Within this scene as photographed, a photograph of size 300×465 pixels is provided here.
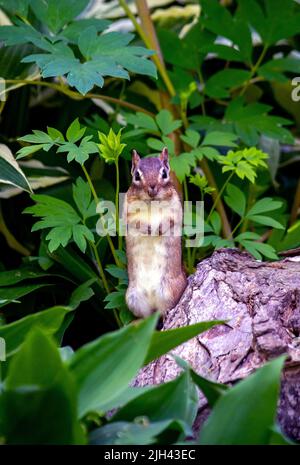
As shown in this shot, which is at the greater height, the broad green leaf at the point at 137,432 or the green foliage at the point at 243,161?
the green foliage at the point at 243,161

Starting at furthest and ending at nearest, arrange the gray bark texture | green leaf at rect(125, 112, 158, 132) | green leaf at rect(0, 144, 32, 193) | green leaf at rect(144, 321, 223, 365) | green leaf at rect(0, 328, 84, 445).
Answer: green leaf at rect(125, 112, 158, 132) → green leaf at rect(0, 144, 32, 193) → the gray bark texture → green leaf at rect(144, 321, 223, 365) → green leaf at rect(0, 328, 84, 445)

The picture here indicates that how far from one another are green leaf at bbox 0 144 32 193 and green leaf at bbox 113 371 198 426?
105cm

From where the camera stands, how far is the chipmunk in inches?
82.6

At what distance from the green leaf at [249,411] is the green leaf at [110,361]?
17 cm

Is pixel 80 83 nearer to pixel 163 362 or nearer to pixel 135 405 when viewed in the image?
pixel 163 362

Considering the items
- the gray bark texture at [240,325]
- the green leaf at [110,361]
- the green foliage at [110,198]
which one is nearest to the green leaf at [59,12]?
the green foliage at [110,198]

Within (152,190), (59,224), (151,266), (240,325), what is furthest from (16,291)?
(240,325)

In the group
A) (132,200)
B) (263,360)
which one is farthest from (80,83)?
(263,360)

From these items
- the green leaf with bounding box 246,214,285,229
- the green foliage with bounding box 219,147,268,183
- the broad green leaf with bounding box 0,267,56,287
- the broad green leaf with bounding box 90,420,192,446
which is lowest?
the broad green leaf with bounding box 90,420,192,446

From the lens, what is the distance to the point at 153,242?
6.95ft

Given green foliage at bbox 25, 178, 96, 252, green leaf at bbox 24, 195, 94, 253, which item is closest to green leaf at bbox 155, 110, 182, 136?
green foliage at bbox 25, 178, 96, 252

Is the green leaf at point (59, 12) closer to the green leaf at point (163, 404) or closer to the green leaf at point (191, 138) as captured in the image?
the green leaf at point (191, 138)

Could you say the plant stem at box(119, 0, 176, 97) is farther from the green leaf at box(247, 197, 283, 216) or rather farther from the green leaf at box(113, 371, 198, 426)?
the green leaf at box(113, 371, 198, 426)

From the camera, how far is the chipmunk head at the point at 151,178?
2070 mm
